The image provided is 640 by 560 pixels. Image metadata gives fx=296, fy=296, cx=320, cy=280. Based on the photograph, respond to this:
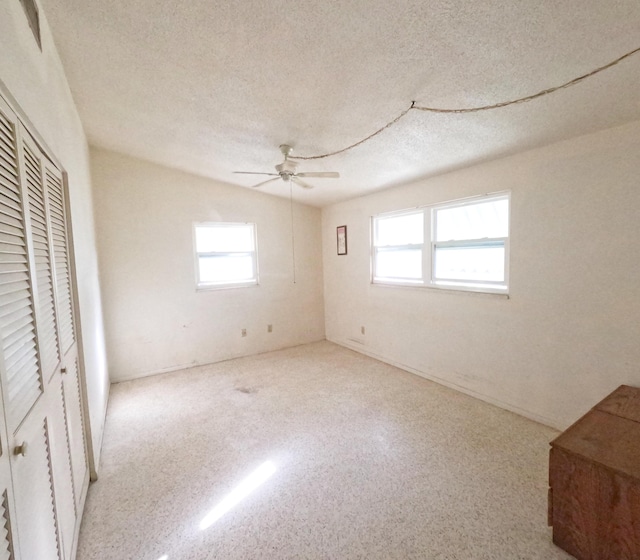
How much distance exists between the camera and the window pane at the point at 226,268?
13.1ft

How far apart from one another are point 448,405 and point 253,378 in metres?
2.13

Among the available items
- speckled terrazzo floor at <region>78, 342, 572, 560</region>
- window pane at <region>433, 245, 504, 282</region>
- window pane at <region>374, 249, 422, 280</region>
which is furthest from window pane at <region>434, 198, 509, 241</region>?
speckled terrazzo floor at <region>78, 342, 572, 560</region>

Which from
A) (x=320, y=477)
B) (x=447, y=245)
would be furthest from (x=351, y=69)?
(x=320, y=477)

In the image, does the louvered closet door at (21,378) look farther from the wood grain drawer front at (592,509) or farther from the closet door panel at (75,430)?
the wood grain drawer front at (592,509)

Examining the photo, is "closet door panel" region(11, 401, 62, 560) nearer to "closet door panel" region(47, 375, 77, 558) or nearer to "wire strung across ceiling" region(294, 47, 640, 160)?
"closet door panel" region(47, 375, 77, 558)

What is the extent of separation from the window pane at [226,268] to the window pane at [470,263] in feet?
8.39

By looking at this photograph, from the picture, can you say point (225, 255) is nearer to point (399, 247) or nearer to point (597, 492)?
point (399, 247)

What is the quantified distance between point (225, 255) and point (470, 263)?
3.06 m

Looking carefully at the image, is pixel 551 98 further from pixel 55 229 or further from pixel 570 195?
pixel 55 229

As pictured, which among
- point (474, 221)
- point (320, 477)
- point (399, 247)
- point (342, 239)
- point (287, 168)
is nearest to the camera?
point (320, 477)

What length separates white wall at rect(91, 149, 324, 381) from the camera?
11.2ft

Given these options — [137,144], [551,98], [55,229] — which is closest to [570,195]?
[551,98]

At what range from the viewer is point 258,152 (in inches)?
113

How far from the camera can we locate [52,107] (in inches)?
61.7
